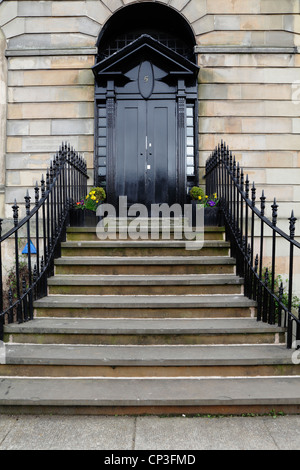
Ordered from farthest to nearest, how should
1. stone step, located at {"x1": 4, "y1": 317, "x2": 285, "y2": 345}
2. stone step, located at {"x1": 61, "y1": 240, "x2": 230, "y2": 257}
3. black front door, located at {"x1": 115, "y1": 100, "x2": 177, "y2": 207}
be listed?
black front door, located at {"x1": 115, "y1": 100, "x2": 177, "y2": 207} → stone step, located at {"x1": 61, "y1": 240, "x2": 230, "y2": 257} → stone step, located at {"x1": 4, "y1": 317, "x2": 285, "y2": 345}

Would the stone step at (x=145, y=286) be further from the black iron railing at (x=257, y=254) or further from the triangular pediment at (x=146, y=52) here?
the triangular pediment at (x=146, y=52)

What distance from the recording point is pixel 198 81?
9.08 metres

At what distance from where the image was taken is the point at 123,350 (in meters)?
3.83

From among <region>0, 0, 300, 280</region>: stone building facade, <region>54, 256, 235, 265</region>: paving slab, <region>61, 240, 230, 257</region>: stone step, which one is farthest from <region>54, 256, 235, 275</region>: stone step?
<region>0, 0, 300, 280</region>: stone building facade

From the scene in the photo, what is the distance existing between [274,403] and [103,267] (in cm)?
293

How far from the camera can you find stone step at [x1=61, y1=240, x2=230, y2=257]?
5633 mm

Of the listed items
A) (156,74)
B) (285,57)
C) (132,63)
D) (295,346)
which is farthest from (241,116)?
(295,346)

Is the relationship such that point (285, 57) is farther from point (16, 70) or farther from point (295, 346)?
point (295, 346)

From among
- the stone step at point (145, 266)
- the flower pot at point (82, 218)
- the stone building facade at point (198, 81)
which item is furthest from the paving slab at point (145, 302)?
the stone building facade at point (198, 81)

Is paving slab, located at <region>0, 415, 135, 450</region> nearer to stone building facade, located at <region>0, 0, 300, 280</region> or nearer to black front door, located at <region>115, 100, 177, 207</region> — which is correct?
black front door, located at <region>115, 100, 177, 207</region>

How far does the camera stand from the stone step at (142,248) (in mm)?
5633

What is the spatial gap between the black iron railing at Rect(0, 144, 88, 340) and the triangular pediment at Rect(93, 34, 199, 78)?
8.05ft
